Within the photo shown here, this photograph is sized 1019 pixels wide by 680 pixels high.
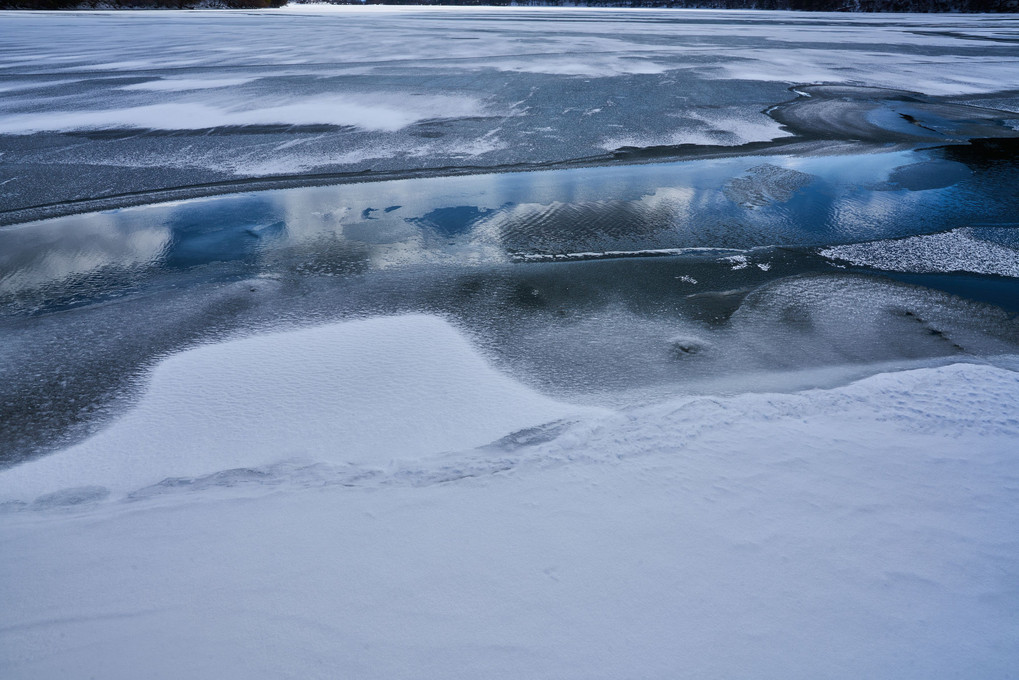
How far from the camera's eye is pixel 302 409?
8.84 feet

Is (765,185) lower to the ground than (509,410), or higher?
higher

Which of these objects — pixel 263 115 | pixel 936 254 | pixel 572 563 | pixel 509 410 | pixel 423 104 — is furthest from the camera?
pixel 423 104

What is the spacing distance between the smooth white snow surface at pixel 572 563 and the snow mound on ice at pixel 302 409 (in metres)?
0.12

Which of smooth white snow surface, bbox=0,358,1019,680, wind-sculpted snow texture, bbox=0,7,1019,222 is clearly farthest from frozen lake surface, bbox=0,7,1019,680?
wind-sculpted snow texture, bbox=0,7,1019,222

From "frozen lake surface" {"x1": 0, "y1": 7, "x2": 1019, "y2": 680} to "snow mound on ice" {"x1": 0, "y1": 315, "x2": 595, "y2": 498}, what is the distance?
0.06 feet

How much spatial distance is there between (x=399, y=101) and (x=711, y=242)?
6.11 metres

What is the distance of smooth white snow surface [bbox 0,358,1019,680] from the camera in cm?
164

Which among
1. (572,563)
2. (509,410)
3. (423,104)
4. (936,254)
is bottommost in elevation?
(572,563)

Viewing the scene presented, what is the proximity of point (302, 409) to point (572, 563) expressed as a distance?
1.42 meters

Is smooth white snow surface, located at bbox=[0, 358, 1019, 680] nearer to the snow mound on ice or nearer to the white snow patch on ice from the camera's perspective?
the snow mound on ice

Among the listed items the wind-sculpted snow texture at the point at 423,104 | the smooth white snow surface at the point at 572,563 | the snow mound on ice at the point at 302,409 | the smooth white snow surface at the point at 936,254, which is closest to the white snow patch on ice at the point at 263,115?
the wind-sculpted snow texture at the point at 423,104

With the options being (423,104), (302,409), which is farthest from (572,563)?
(423,104)

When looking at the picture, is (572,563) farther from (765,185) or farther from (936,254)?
→ (765,185)

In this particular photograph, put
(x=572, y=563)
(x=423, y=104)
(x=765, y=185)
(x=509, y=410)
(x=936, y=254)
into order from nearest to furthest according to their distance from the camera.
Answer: (x=572, y=563) → (x=509, y=410) → (x=936, y=254) → (x=765, y=185) → (x=423, y=104)
